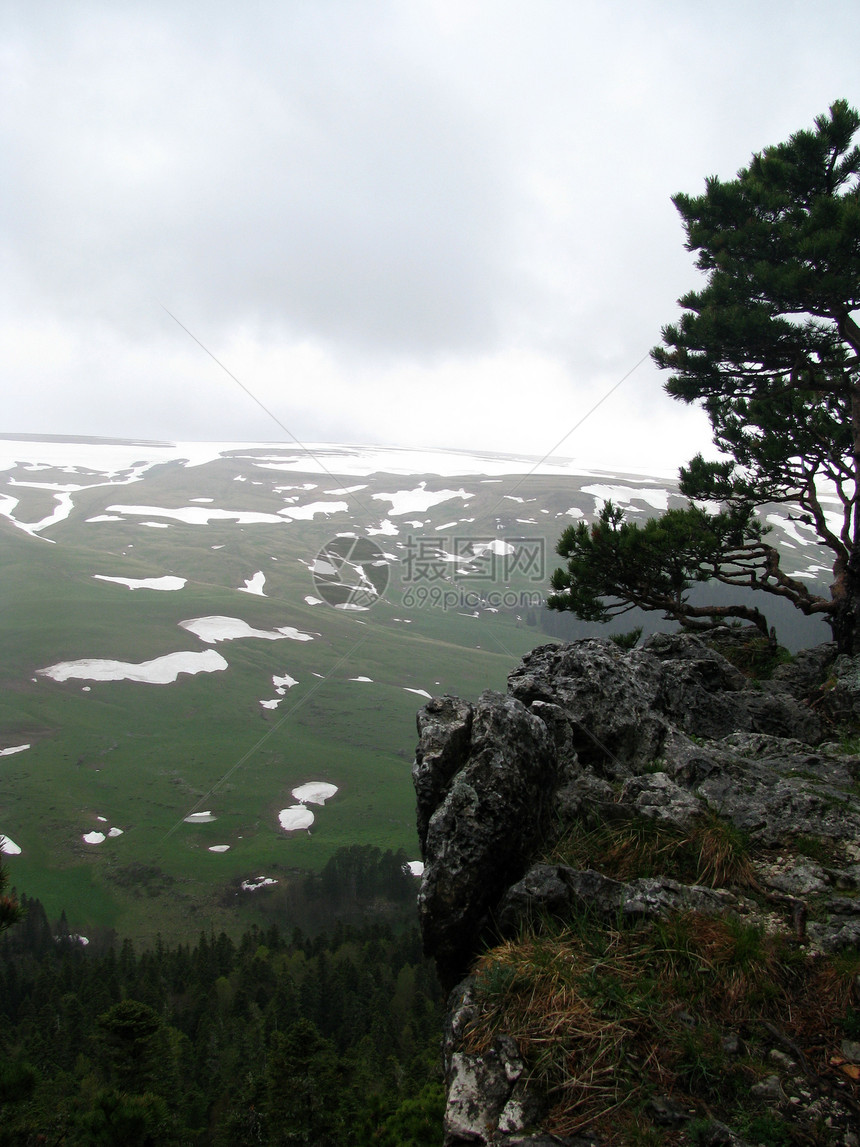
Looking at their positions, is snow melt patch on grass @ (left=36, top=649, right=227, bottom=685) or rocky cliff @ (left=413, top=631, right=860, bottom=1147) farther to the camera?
snow melt patch on grass @ (left=36, top=649, right=227, bottom=685)

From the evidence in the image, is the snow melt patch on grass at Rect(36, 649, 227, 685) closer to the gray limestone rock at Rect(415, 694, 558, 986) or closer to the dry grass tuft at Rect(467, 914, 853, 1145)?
the gray limestone rock at Rect(415, 694, 558, 986)

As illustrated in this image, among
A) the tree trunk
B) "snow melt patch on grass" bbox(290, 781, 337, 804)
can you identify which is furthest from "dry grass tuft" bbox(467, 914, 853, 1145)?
"snow melt patch on grass" bbox(290, 781, 337, 804)

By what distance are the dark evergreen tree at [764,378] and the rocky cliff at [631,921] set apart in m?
7.69

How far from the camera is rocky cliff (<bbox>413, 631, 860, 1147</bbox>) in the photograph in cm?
470

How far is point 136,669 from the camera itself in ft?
625

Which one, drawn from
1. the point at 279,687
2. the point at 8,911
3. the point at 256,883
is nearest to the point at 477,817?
the point at 8,911

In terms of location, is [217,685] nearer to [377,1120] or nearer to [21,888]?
[21,888]

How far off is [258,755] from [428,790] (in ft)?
593

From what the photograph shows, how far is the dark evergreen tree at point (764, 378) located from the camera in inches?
647

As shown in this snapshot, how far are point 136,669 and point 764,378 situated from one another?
657 feet

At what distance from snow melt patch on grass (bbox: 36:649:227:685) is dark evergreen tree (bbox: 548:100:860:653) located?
190 meters

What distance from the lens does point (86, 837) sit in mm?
140750

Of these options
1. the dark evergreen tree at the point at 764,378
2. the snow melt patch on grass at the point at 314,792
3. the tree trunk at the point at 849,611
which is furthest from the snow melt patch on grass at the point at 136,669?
the tree trunk at the point at 849,611

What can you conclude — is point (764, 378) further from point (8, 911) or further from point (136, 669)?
point (136, 669)
